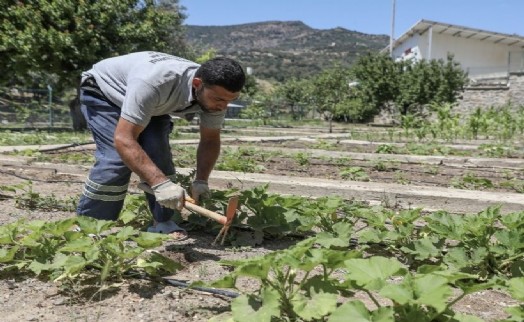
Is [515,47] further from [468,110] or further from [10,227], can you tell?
Result: [10,227]

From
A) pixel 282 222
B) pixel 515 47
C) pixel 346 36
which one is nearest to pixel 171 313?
pixel 282 222

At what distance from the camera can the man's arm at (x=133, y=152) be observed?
2.62 m

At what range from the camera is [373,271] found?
60.4 inches

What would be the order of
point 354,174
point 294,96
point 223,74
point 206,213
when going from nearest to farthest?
1. point 223,74
2. point 206,213
3. point 354,174
4. point 294,96

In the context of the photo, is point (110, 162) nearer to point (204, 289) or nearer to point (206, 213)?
point (206, 213)

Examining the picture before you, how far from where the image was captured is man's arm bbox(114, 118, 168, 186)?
8.60ft

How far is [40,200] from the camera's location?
12.4ft

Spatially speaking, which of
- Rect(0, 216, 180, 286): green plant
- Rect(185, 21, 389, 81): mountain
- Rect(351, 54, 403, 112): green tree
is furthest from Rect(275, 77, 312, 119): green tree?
Rect(0, 216, 180, 286): green plant

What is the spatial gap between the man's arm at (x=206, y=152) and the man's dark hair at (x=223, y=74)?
2.16ft

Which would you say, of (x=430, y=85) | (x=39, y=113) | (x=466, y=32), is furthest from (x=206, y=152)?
(x=466, y=32)

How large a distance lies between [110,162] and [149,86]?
0.55 m

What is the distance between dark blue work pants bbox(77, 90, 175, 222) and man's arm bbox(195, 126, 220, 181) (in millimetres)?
200

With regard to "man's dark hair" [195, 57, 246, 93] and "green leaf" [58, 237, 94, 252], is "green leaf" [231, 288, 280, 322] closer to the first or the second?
"green leaf" [58, 237, 94, 252]

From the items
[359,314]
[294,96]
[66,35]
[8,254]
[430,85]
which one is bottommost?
[8,254]
